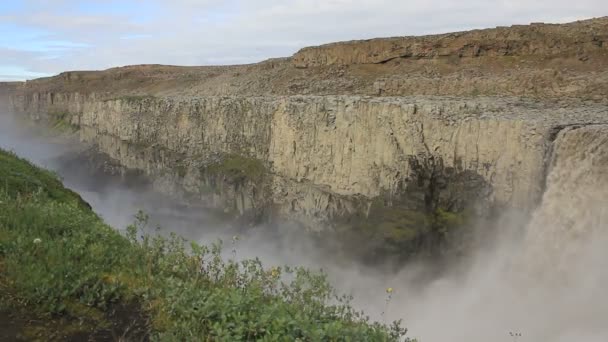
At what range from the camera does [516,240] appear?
18422 millimetres

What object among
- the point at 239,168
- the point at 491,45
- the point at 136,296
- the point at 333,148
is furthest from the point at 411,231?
the point at 136,296

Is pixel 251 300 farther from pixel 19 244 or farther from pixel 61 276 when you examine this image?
pixel 19 244

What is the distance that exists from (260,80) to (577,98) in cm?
2461

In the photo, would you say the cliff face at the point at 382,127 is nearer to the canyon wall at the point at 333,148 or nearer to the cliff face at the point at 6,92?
the canyon wall at the point at 333,148

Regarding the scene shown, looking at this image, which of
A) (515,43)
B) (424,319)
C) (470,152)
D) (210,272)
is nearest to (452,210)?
(470,152)

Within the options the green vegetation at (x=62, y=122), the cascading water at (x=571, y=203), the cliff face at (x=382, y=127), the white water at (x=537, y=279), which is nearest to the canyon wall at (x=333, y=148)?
the cliff face at (x=382, y=127)

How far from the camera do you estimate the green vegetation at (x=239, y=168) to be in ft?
105

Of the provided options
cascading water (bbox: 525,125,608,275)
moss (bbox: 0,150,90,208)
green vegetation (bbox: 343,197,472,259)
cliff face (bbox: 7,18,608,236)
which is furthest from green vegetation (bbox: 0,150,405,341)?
green vegetation (bbox: 343,197,472,259)

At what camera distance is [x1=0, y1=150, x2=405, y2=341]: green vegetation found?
4.83 metres

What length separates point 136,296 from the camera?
18.3ft

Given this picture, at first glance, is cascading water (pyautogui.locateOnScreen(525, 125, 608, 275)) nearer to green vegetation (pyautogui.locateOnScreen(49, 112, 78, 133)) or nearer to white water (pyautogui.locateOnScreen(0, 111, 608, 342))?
white water (pyautogui.locateOnScreen(0, 111, 608, 342))

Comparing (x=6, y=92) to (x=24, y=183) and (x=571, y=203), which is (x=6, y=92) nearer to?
(x=24, y=183)

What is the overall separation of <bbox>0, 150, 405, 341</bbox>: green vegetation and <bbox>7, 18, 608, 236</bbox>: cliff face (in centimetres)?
1446

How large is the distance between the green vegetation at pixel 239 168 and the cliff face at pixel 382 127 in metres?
0.09
